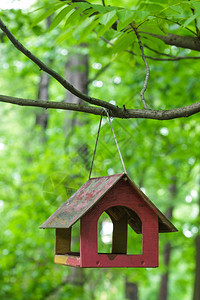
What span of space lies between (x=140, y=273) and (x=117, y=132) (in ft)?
15.6

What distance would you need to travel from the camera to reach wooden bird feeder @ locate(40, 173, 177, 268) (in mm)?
1944

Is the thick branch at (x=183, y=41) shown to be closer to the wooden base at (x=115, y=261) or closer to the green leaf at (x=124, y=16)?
the green leaf at (x=124, y=16)

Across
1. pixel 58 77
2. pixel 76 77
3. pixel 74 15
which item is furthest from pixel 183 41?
pixel 76 77

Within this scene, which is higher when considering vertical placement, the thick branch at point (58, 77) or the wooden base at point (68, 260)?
the thick branch at point (58, 77)

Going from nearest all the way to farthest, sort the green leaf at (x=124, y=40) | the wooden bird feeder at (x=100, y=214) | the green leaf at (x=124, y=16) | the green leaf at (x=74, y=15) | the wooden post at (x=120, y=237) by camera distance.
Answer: the green leaf at (x=124, y=16), the wooden bird feeder at (x=100, y=214), the green leaf at (x=74, y=15), the green leaf at (x=124, y=40), the wooden post at (x=120, y=237)

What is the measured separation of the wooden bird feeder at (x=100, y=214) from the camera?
1944 mm

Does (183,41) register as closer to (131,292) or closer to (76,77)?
(76,77)

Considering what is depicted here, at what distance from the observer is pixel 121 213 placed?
2.52m

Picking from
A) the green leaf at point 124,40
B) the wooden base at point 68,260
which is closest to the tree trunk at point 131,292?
the wooden base at point 68,260

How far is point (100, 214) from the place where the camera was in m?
2.01

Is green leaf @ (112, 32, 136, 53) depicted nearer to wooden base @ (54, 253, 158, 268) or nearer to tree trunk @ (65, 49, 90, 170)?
wooden base @ (54, 253, 158, 268)

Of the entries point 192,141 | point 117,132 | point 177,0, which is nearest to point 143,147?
point 192,141

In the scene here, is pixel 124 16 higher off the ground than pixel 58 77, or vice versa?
pixel 124 16

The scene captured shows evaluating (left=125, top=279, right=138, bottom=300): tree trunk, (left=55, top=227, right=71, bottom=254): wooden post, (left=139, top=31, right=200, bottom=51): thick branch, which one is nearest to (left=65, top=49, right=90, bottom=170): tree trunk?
(left=139, top=31, right=200, bottom=51): thick branch
